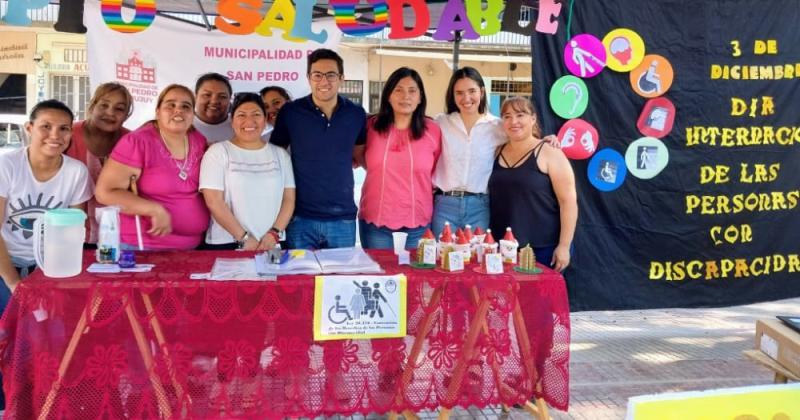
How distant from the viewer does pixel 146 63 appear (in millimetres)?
4625

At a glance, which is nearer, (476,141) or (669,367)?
(476,141)

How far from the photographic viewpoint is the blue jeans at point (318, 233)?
10.5ft

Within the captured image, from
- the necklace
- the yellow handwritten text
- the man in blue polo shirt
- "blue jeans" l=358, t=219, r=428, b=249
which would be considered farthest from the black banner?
the necklace

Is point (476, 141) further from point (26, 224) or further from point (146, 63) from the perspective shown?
point (146, 63)

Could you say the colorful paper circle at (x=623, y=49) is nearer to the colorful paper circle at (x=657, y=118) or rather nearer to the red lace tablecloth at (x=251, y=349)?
the colorful paper circle at (x=657, y=118)

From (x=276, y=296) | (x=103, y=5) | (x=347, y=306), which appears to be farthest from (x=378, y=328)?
(x=103, y=5)

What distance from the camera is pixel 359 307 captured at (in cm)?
245

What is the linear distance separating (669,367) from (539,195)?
1.50 meters

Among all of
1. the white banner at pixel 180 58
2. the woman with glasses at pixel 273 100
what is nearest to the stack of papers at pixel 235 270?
the woman with glasses at pixel 273 100

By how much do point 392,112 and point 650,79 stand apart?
A: 80.6 inches

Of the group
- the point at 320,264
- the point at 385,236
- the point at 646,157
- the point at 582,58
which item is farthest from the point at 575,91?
the point at 320,264

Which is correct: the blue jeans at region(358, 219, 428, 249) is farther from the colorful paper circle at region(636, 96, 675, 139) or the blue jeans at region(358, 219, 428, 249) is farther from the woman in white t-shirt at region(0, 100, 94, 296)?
the colorful paper circle at region(636, 96, 675, 139)

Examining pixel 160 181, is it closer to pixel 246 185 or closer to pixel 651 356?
pixel 246 185

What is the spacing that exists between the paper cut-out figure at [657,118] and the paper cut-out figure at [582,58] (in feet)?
1.70
